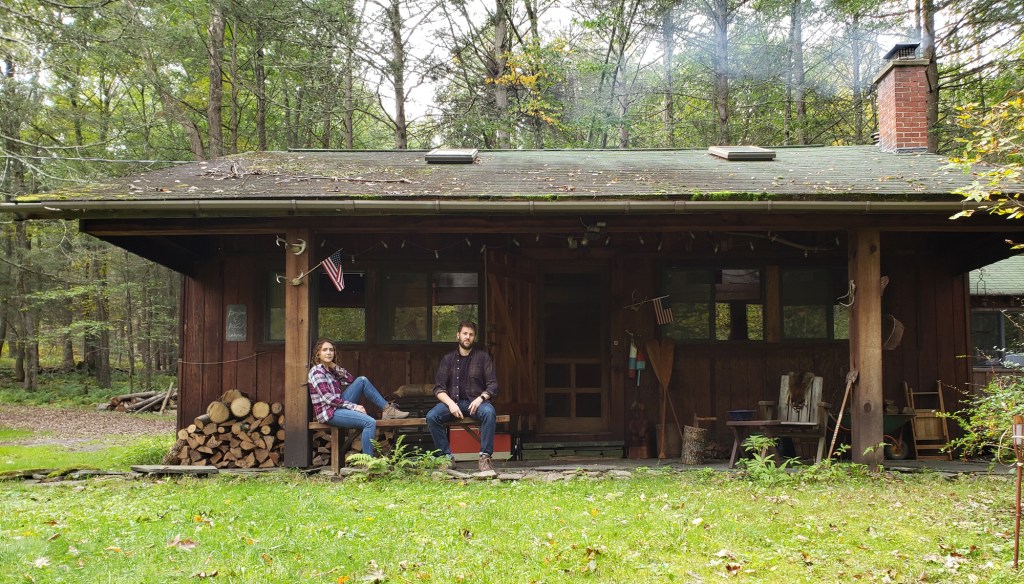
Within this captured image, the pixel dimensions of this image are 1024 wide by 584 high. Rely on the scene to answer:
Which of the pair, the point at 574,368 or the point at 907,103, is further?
the point at 907,103

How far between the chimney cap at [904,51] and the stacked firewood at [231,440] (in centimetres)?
891

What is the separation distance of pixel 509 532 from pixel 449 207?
3.16 metres

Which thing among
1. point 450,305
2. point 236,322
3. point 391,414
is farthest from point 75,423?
point 391,414

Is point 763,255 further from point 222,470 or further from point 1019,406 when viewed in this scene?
point 222,470

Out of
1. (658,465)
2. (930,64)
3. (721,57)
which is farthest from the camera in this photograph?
(721,57)

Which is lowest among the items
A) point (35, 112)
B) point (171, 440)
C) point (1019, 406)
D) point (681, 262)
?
point (171, 440)

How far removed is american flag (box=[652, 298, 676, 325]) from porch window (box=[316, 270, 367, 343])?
135 inches

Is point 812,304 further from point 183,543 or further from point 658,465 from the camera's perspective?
point 183,543

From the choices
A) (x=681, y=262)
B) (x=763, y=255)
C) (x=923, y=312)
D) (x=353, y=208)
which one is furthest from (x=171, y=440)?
(x=923, y=312)

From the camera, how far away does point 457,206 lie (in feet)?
24.0

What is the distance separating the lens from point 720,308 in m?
9.75

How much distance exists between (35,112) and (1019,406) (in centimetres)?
1713

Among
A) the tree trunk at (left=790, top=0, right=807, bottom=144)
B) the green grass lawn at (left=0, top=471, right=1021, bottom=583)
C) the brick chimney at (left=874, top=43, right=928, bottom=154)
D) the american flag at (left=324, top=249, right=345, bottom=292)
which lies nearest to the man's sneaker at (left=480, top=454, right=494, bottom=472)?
the green grass lawn at (left=0, top=471, right=1021, bottom=583)

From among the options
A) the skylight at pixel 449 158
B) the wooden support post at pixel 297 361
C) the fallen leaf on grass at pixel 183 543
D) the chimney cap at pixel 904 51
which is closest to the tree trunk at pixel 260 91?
the skylight at pixel 449 158
